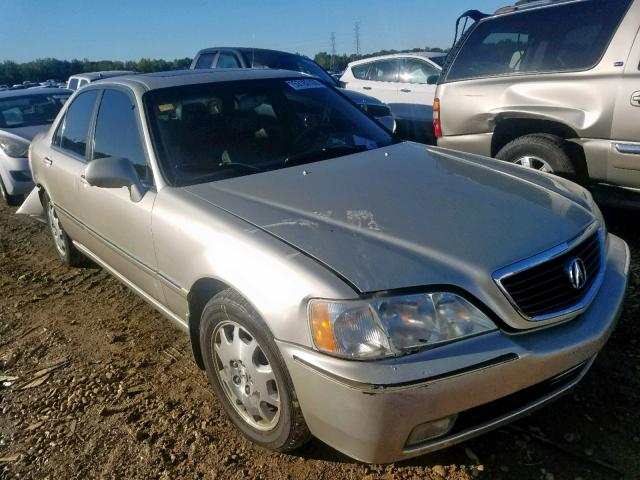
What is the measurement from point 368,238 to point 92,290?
302cm

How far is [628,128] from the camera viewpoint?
396cm

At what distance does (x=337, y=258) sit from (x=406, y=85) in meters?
8.50

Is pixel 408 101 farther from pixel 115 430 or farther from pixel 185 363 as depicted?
pixel 115 430

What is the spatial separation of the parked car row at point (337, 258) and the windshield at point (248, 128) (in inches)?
0.5

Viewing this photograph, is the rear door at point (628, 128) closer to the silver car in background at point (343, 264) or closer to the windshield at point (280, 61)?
the silver car in background at point (343, 264)

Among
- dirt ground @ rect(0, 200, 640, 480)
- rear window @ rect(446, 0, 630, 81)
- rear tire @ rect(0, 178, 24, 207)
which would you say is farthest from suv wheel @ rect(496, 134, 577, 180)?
rear tire @ rect(0, 178, 24, 207)

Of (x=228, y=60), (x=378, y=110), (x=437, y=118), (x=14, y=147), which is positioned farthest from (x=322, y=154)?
(x=228, y=60)

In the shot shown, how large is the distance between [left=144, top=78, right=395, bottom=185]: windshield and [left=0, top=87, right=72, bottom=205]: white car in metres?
4.81

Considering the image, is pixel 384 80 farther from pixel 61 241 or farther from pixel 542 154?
pixel 61 241

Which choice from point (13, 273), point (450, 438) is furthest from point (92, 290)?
point (450, 438)

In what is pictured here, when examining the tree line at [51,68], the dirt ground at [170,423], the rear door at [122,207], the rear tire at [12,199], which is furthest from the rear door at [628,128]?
the tree line at [51,68]

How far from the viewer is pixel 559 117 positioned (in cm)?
437

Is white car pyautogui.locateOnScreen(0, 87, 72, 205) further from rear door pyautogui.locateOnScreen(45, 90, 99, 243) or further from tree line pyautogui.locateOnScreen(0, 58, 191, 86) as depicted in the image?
tree line pyautogui.locateOnScreen(0, 58, 191, 86)

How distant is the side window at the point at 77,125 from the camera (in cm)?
380
